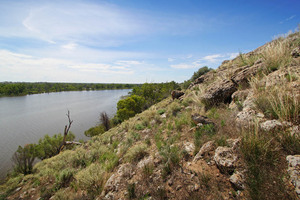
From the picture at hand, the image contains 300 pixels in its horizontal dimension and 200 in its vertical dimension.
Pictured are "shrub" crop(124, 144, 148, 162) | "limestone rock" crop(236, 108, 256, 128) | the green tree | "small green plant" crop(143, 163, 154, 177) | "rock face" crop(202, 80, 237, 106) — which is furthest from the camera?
the green tree

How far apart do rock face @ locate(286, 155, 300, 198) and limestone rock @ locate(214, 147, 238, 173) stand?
2.12 feet

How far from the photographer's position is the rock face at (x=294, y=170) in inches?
A: 58.3

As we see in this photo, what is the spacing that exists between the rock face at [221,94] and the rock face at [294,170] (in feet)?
12.6

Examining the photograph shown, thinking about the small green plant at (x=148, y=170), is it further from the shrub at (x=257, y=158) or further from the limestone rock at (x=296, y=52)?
the limestone rock at (x=296, y=52)

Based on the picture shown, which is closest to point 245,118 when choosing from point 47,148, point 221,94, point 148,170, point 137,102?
point 148,170

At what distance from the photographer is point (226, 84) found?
18.5 ft

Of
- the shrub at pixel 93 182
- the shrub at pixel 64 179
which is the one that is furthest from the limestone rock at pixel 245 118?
the shrub at pixel 64 179

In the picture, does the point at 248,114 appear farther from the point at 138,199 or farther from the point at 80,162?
the point at 80,162

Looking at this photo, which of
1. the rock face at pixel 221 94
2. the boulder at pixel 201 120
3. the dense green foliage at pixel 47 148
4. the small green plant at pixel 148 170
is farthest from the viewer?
the dense green foliage at pixel 47 148

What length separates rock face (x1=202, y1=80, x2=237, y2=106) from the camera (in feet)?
17.7

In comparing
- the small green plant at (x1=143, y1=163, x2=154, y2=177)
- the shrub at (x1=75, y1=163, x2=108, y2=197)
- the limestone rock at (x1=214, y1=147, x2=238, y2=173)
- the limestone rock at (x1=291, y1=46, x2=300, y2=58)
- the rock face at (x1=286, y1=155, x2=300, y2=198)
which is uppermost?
the limestone rock at (x1=291, y1=46, x2=300, y2=58)

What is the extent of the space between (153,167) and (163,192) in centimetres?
→ 90

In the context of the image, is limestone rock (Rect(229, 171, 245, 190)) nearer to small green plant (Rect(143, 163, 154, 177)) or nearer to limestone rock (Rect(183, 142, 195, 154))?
limestone rock (Rect(183, 142, 195, 154))

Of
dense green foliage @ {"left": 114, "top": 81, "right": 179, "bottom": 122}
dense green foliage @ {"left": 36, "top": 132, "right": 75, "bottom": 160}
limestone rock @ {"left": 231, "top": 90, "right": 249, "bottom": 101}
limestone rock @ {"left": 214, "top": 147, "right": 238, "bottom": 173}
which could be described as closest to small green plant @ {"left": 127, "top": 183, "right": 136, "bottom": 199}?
limestone rock @ {"left": 214, "top": 147, "right": 238, "bottom": 173}
